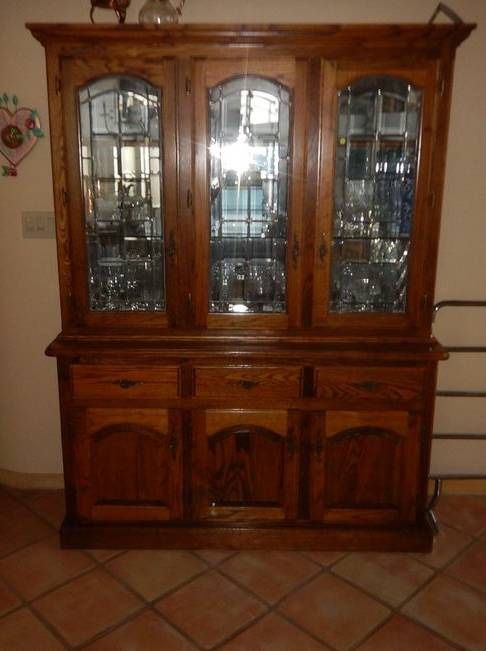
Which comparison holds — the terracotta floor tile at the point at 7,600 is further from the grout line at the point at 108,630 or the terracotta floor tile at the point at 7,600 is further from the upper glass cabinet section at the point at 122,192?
the upper glass cabinet section at the point at 122,192

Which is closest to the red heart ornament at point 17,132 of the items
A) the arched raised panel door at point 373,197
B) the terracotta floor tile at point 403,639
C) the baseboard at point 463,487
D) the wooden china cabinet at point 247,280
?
the wooden china cabinet at point 247,280

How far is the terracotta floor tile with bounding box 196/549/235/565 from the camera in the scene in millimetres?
2385

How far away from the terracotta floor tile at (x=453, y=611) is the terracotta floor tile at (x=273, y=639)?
41 centimetres

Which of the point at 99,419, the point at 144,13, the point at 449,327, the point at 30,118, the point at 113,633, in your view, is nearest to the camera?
the point at 113,633

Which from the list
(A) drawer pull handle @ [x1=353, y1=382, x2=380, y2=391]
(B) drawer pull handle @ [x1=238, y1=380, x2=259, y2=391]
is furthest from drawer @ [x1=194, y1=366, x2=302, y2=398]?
(A) drawer pull handle @ [x1=353, y1=382, x2=380, y2=391]

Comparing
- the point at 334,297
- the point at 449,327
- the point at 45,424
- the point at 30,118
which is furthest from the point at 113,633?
the point at 30,118

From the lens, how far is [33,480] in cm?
296

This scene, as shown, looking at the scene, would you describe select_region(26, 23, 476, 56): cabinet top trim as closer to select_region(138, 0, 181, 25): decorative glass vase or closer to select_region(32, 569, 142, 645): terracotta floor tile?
select_region(138, 0, 181, 25): decorative glass vase

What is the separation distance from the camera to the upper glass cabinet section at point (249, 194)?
217 centimetres

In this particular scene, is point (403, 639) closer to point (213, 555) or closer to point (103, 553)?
point (213, 555)

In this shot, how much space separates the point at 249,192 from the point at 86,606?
1686 millimetres

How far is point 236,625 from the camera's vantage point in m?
2.05

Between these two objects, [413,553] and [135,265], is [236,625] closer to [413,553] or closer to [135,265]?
[413,553]

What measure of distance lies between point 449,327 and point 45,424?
6.69 feet
